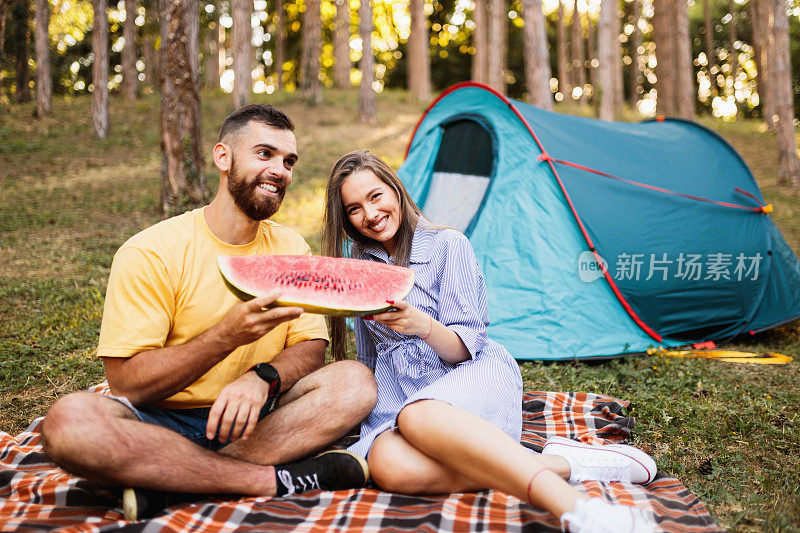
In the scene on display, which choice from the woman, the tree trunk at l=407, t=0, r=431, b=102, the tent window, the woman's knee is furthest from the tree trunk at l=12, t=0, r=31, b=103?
the woman's knee

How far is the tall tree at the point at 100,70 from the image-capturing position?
10.6 meters

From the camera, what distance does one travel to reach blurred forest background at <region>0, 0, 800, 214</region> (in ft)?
22.1

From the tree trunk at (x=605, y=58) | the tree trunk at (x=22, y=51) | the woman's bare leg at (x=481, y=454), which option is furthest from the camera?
the tree trunk at (x=22, y=51)

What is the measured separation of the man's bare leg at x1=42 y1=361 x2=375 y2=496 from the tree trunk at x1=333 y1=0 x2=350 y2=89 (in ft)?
50.5

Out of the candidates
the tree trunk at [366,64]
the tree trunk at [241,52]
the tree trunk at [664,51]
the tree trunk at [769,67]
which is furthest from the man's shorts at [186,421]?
the tree trunk at [664,51]

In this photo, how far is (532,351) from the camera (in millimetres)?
4098

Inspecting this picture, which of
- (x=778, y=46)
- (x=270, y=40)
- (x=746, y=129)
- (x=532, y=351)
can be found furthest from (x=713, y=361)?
(x=270, y=40)

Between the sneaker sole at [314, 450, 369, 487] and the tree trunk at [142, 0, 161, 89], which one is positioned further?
the tree trunk at [142, 0, 161, 89]

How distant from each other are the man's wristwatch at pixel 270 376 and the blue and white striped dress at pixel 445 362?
1.40 feet

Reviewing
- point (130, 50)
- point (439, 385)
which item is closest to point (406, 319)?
point (439, 385)

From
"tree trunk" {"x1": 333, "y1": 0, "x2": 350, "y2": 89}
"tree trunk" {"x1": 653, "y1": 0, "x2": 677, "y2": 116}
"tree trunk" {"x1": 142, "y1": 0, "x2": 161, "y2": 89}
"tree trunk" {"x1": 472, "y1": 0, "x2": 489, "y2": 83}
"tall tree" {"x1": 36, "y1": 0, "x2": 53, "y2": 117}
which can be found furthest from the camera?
"tree trunk" {"x1": 472, "y1": 0, "x2": 489, "y2": 83}

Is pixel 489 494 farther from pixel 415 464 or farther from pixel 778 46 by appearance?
pixel 778 46

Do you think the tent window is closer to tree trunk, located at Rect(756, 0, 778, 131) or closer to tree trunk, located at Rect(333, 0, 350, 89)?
tree trunk, located at Rect(756, 0, 778, 131)

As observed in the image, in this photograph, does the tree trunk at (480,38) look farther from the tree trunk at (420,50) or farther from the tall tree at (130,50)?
the tall tree at (130,50)
